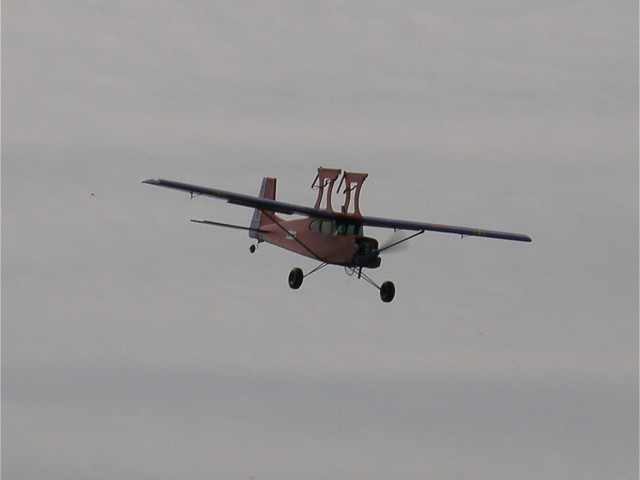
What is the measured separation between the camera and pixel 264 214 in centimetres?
8212

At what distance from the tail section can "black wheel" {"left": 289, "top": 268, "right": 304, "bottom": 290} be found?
3.85 m

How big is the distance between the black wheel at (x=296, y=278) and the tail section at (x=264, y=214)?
3847mm

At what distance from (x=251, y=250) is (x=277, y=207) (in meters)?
5.66

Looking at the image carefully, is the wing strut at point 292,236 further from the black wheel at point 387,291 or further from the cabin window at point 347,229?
the black wheel at point 387,291

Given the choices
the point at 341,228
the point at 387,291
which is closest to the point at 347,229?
the point at 341,228

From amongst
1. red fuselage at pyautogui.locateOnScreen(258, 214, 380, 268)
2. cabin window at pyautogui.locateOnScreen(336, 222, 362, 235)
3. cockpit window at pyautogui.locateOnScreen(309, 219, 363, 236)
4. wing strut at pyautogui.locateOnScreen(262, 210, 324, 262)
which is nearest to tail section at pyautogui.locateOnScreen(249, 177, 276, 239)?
wing strut at pyautogui.locateOnScreen(262, 210, 324, 262)

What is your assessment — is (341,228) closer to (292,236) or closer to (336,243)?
(336,243)

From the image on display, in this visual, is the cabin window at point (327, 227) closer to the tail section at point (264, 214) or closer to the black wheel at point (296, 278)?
the black wheel at point (296, 278)

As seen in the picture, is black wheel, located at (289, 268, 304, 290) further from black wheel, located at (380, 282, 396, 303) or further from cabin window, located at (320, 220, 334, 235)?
black wheel, located at (380, 282, 396, 303)

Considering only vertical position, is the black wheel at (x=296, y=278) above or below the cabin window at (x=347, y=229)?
below

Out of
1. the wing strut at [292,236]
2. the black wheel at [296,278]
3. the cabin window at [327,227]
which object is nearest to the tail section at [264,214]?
the wing strut at [292,236]

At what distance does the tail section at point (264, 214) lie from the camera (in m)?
83.4

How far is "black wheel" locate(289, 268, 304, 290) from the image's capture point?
255 feet

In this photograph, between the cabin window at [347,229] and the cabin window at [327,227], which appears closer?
the cabin window at [347,229]
